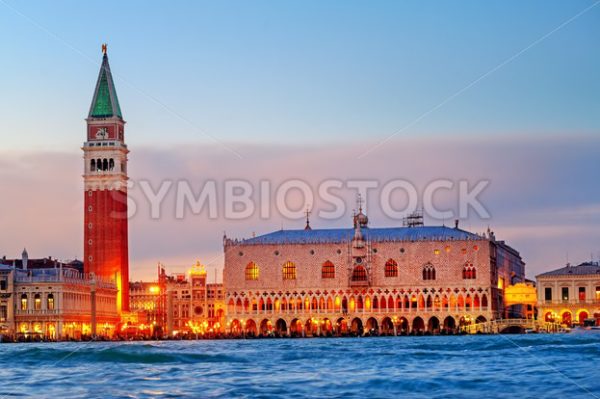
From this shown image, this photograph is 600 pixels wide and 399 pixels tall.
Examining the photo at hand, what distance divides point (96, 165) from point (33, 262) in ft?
57.2

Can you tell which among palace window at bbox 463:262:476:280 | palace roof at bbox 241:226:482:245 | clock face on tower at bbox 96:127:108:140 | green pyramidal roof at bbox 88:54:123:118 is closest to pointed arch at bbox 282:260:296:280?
palace roof at bbox 241:226:482:245

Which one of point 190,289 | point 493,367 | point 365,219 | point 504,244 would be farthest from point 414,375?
point 190,289

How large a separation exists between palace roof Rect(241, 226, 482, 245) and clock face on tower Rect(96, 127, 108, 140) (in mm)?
21688

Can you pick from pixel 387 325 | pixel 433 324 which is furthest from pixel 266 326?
pixel 433 324

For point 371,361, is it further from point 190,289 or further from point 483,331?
point 190,289

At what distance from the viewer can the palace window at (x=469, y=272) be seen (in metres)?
122

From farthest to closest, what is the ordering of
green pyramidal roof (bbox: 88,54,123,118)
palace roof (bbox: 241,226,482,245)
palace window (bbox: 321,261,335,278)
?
green pyramidal roof (bbox: 88,54,123,118) → palace window (bbox: 321,261,335,278) → palace roof (bbox: 241,226,482,245)

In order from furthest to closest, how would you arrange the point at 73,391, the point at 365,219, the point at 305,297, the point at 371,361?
1. the point at 365,219
2. the point at 305,297
3. the point at 371,361
4. the point at 73,391

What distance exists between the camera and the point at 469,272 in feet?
403

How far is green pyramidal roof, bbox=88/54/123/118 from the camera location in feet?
454

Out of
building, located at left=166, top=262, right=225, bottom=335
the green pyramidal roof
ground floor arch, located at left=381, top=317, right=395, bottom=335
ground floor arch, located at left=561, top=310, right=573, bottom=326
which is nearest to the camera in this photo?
ground floor arch, located at left=381, top=317, right=395, bottom=335

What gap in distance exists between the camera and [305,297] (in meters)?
126

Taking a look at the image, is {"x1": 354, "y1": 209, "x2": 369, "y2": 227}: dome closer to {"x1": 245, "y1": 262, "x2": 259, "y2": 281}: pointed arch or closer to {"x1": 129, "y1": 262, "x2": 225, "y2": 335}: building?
{"x1": 245, "y1": 262, "x2": 259, "y2": 281}: pointed arch

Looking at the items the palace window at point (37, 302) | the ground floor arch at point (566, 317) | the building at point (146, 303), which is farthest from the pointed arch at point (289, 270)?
the building at point (146, 303)
